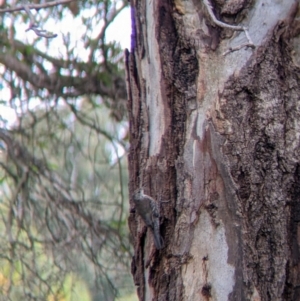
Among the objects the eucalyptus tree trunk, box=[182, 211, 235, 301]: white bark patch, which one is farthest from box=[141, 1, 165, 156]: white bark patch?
box=[182, 211, 235, 301]: white bark patch

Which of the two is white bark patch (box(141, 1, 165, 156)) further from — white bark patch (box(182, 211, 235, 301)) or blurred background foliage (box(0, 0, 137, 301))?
blurred background foliage (box(0, 0, 137, 301))

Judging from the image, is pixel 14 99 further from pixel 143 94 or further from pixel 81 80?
pixel 143 94

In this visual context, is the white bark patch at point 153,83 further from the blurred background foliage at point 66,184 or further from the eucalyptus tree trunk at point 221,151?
the blurred background foliage at point 66,184

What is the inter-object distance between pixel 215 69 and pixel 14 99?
1596mm

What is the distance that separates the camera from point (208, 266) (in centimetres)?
102

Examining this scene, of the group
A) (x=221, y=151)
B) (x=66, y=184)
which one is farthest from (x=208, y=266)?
(x=66, y=184)

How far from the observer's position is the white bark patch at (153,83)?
1.10 metres

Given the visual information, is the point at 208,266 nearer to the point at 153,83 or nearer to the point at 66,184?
the point at 153,83

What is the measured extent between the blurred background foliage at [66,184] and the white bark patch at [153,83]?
1.41 meters

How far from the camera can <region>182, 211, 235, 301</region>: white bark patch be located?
1.01m

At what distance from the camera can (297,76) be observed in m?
1.08

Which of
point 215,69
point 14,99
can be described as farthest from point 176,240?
point 14,99

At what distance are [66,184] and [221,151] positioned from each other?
175 cm

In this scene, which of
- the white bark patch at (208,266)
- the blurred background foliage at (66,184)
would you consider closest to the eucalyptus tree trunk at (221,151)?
the white bark patch at (208,266)
